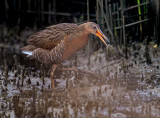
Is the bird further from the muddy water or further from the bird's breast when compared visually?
the muddy water

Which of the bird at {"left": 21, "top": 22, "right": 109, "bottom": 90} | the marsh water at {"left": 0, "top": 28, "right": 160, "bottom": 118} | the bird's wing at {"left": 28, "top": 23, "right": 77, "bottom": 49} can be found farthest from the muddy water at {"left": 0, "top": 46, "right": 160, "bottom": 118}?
the bird's wing at {"left": 28, "top": 23, "right": 77, "bottom": 49}

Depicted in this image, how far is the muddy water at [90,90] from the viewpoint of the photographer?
14.3 ft

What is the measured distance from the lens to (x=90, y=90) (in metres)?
5.51

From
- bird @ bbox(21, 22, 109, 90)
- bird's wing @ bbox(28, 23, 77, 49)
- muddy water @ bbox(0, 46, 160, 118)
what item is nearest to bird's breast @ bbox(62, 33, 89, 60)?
bird @ bbox(21, 22, 109, 90)

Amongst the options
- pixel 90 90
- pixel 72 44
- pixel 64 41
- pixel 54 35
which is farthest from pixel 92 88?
pixel 54 35

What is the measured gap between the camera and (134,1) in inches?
319

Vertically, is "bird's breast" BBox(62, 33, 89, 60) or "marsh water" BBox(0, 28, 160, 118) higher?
"bird's breast" BBox(62, 33, 89, 60)

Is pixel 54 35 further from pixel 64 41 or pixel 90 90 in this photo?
pixel 90 90

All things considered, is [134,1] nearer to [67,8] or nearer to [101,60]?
[101,60]

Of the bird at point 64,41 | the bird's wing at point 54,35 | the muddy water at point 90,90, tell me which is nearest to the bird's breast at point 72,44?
the bird at point 64,41

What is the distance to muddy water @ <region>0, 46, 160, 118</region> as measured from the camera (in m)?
4.36

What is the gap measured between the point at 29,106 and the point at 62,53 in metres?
1.46

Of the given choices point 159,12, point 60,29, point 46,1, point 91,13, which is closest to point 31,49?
point 60,29

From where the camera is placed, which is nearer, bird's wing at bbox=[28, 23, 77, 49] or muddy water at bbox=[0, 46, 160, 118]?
muddy water at bbox=[0, 46, 160, 118]
